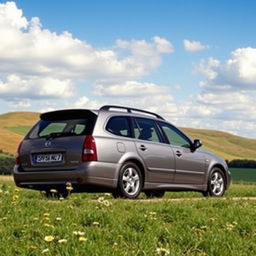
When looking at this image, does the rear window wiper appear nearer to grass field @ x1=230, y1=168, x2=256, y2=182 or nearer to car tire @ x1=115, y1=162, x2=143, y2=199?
car tire @ x1=115, y1=162, x2=143, y2=199

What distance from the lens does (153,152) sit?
11.3m

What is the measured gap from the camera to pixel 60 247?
5.18 m

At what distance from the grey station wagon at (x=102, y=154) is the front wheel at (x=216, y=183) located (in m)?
0.93

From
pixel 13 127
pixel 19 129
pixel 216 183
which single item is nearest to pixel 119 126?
pixel 216 183

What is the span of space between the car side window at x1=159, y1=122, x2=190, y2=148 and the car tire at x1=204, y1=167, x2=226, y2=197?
3.44 feet

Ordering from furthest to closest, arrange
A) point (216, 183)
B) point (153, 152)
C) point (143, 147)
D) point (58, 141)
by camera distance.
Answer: point (216, 183)
point (153, 152)
point (143, 147)
point (58, 141)

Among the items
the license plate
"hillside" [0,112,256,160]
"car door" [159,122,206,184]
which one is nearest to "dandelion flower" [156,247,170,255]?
the license plate

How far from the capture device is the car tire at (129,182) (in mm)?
10383

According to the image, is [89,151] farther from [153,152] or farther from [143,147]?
[153,152]

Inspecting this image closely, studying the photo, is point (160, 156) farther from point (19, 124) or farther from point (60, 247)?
point (19, 124)

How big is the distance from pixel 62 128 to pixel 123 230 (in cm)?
476

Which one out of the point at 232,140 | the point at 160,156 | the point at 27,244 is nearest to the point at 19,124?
the point at 232,140

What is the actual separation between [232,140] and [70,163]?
4118 inches

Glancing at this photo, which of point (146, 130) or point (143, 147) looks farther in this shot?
point (146, 130)
